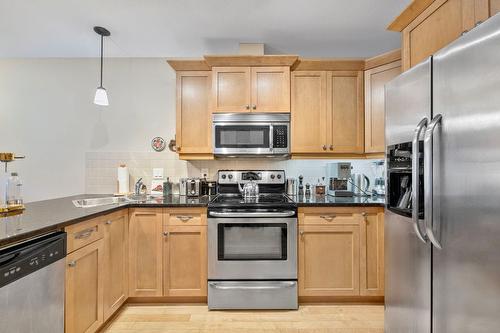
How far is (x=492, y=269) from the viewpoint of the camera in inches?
36.0

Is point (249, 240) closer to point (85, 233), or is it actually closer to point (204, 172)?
point (204, 172)

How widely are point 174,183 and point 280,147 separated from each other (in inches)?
50.7

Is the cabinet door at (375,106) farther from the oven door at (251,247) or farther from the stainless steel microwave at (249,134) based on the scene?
the oven door at (251,247)

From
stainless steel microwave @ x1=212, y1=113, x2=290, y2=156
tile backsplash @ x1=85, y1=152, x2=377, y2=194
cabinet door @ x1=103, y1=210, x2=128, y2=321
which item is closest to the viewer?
cabinet door @ x1=103, y1=210, x2=128, y2=321

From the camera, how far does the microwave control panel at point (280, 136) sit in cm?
271

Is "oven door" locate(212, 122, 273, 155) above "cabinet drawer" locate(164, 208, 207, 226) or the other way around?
above

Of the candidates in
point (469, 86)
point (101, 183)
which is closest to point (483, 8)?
point (469, 86)

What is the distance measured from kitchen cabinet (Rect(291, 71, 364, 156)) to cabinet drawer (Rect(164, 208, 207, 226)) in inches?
43.6

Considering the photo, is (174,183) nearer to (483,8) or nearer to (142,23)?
(142,23)

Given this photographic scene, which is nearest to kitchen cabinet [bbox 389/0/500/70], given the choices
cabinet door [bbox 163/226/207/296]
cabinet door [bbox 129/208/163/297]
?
cabinet door [bbox 163/226/207/296]

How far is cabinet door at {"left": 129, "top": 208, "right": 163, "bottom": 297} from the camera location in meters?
2.38

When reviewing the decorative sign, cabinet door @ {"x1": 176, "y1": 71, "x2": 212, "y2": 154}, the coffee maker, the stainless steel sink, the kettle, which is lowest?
the stainless steel sink

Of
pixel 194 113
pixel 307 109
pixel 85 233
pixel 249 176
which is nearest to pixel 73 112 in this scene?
pixel 194 113

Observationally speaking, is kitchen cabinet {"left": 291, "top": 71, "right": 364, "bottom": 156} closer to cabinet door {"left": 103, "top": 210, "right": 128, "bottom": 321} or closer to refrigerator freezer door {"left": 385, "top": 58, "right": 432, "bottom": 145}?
refrigerator freezer door {"left": 385, "top": 58, "right": 432, "bottom": 145}
